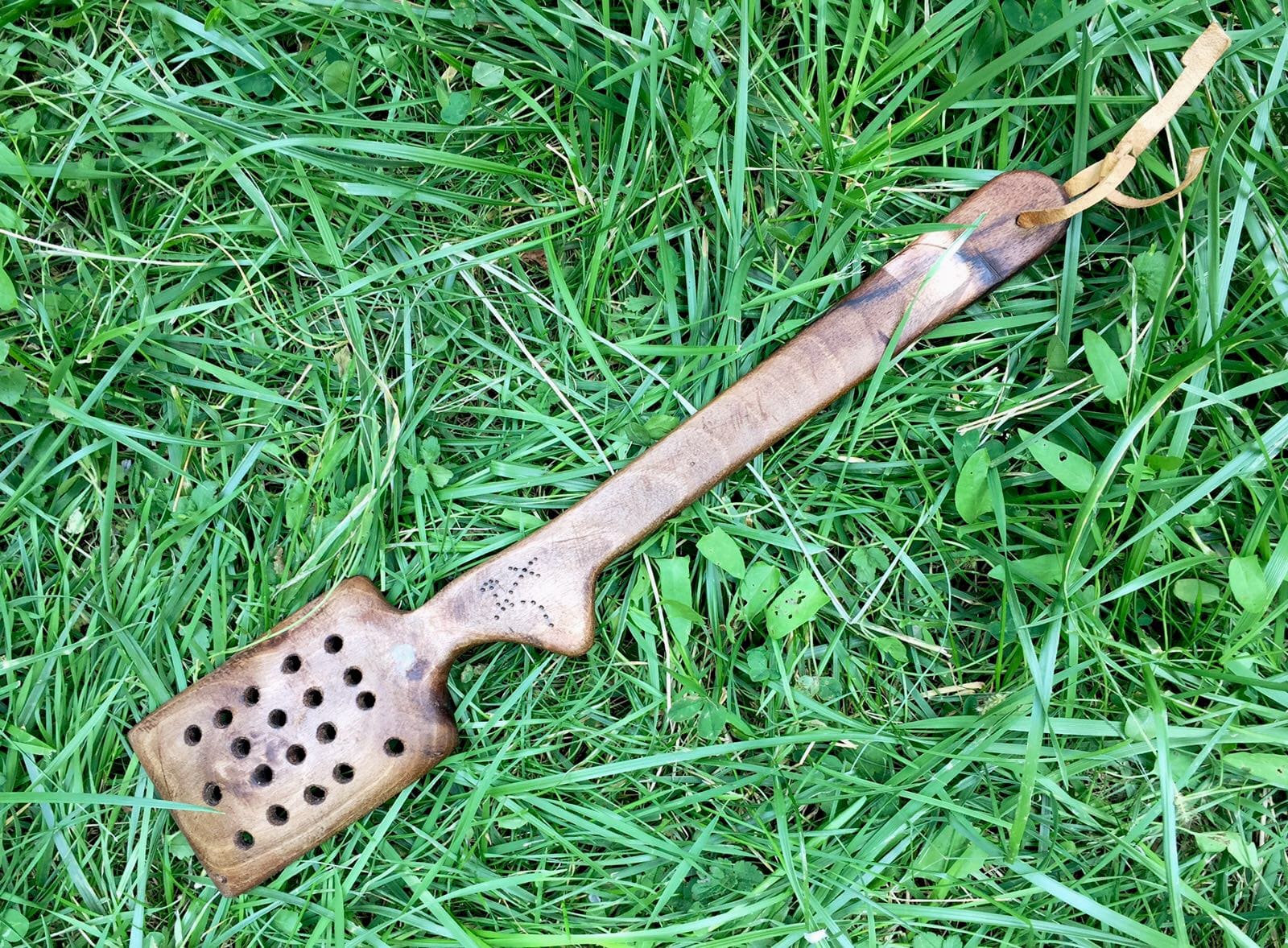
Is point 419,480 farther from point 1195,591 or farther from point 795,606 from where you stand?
point 1195,591

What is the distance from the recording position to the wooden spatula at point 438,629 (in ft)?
6.07

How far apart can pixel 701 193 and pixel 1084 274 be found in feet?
2.93

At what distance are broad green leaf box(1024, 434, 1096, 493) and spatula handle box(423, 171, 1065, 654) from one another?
1.16 feet

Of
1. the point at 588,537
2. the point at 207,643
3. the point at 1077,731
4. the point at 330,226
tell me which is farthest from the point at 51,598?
the point at 1077,731

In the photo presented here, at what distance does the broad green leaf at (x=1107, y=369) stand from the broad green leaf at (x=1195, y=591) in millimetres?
443

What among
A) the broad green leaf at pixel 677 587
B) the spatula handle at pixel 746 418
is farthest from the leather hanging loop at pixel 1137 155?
the broad green leaf at pixel 677 587

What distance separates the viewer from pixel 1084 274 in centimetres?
206

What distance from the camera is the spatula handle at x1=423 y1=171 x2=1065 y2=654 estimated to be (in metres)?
1.86

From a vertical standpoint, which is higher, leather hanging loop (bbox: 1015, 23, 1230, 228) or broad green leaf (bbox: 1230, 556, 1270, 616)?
leather hanging loop (bbox: 1015, 23, 1230, 228)

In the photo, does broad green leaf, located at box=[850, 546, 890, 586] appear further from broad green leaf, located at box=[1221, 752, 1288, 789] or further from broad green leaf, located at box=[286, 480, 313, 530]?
broad green leaf, located at box=[286, 480, 313, 530]

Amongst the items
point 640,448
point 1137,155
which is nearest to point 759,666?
point 640,448

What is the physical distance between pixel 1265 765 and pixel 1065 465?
75 centimetres

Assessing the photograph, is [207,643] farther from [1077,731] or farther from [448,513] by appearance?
[1077,731]

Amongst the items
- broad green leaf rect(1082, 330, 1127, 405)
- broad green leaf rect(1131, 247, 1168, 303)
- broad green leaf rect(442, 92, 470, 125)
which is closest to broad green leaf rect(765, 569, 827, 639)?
broad green leaf rect(1082, 330, 1127, 405)
